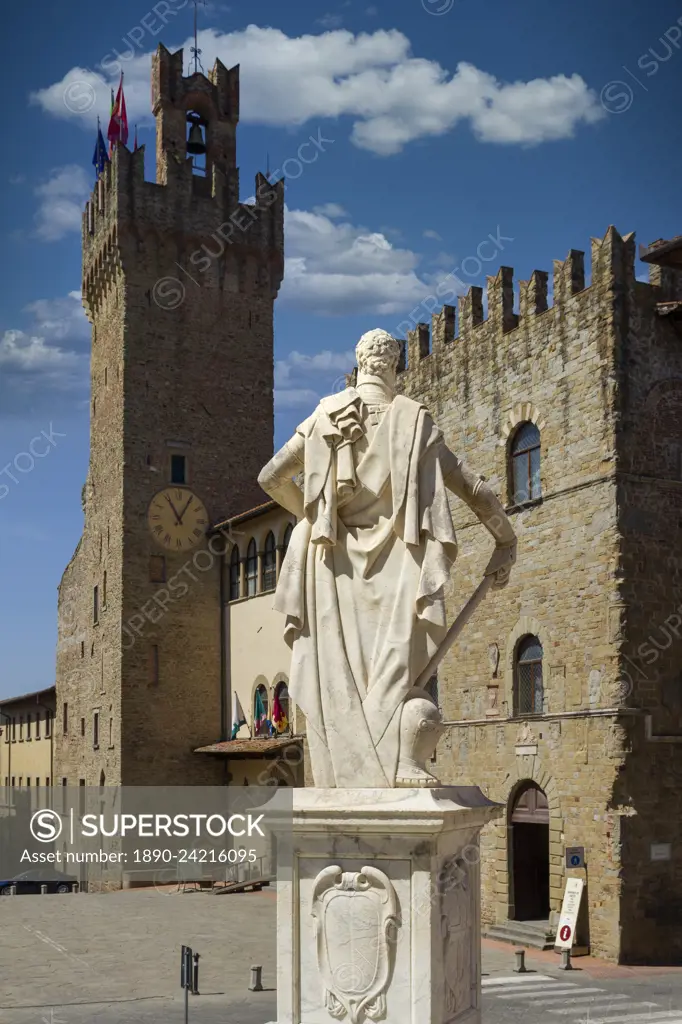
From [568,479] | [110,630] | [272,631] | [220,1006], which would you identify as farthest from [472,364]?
[110,630]

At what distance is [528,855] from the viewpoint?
981 inches

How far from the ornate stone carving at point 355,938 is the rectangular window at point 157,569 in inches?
1369

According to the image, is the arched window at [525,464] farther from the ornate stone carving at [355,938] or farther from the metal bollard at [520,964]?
the ornate stone carving at [355,938]

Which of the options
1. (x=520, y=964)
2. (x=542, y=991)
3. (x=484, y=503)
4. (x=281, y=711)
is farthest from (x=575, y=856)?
(x=484, y=503)

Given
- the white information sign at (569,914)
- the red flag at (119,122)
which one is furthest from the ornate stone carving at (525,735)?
the red flag at (119,122)

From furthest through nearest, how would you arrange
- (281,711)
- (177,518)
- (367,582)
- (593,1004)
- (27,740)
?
1. (27,740)
2. (177,518)
3. (281,711)
4. (593,1004)
5. (367,582)

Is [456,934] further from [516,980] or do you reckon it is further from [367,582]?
[516,980]

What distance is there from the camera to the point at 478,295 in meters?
27.8

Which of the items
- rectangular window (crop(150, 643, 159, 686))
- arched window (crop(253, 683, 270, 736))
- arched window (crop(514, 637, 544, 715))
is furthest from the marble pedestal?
rectangular window (crop(150, 643, 159, 686))

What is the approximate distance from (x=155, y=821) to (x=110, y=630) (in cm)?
622

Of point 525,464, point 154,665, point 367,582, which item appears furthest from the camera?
point 154,665

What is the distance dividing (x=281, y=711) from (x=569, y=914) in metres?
14.8

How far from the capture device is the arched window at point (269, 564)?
3628cm

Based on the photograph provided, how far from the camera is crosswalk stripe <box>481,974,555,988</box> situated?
63.0ft
